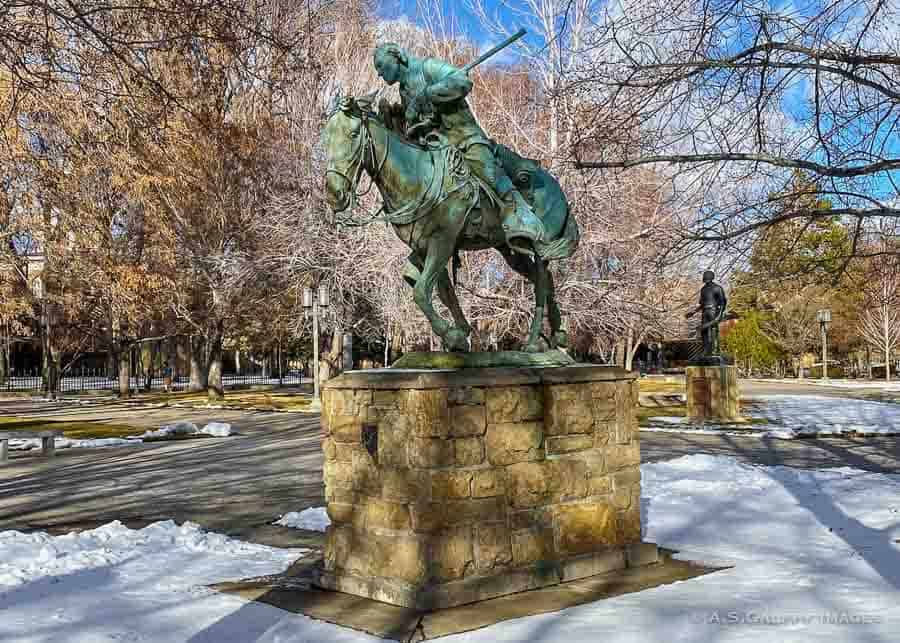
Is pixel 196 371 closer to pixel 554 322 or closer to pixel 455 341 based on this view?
pixel 554 322

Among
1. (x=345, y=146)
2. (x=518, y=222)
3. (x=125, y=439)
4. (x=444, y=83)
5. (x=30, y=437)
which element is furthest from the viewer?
(x=125, y=439)

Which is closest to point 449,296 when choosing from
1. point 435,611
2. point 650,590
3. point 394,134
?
point 394,134

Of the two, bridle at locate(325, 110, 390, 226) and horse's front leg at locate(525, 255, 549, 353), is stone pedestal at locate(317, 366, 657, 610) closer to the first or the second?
horse's front leg at locate(525, 255, 549, 353)

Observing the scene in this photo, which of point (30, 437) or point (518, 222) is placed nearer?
point (518, 222)

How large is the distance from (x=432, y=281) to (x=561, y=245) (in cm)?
105

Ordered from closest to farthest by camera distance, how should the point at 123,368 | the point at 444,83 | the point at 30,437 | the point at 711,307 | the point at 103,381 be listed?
the point at 444,83, the point at 30,437, the point at 711,307, the point at 123,368, the point at 103,381

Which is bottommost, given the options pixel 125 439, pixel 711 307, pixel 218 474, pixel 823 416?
pixel 218 474

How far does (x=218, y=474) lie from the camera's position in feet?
41.1

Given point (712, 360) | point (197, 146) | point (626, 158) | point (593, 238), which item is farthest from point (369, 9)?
point (626, 158)

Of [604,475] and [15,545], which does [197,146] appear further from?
[604,475]

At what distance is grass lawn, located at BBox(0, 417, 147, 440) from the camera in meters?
19.1

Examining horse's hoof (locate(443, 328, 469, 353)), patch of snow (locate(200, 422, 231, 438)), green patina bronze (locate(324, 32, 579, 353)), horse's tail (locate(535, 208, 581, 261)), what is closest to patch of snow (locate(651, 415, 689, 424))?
patch of snow (locate(200, 422, 231, 438))

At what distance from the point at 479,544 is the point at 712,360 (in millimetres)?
15926

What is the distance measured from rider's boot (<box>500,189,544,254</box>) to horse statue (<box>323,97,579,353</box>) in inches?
2.7
